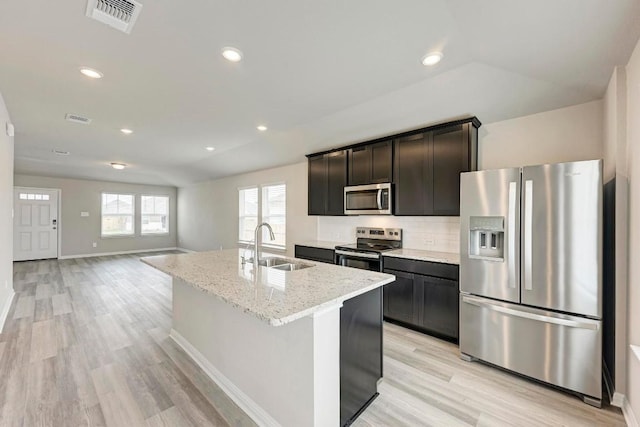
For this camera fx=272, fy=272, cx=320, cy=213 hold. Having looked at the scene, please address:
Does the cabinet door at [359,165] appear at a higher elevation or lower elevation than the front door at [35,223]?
higher

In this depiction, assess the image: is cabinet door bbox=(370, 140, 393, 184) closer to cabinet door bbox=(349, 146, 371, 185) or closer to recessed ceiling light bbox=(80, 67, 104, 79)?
cabinet door bbox=(349, 146, 371, 185)

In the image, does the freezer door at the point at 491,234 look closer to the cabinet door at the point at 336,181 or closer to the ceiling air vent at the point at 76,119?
the cabinet door at the point at 336,181

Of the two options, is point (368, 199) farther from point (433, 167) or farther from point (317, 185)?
point (317, 185)

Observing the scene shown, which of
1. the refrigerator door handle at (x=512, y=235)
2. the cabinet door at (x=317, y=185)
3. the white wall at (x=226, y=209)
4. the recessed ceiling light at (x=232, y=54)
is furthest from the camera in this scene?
the white wall at (x=226, y=209)

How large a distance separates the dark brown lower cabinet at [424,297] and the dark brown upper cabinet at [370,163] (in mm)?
1148

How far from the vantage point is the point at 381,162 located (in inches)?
145

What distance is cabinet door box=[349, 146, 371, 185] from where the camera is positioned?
12.7ft

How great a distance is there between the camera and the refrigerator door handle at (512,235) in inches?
88.9

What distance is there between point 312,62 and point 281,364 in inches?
89.6

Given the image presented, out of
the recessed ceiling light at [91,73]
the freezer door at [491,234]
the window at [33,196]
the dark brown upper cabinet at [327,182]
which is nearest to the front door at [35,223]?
the window at [33,196]

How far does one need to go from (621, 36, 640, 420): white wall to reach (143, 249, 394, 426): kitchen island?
59.6 inches

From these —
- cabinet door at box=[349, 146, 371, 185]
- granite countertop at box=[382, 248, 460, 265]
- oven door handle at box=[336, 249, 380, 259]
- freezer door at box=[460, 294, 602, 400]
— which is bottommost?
freezer door at box=[460, 294, 602, 400]

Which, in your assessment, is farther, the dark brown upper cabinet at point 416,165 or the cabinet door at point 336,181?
the cabinet door at point 336,181

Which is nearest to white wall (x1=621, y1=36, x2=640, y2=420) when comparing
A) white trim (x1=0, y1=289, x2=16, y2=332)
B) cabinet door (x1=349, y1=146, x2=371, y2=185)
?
cabinet door (x1=349, y1=146, x2=371, y2=185)
